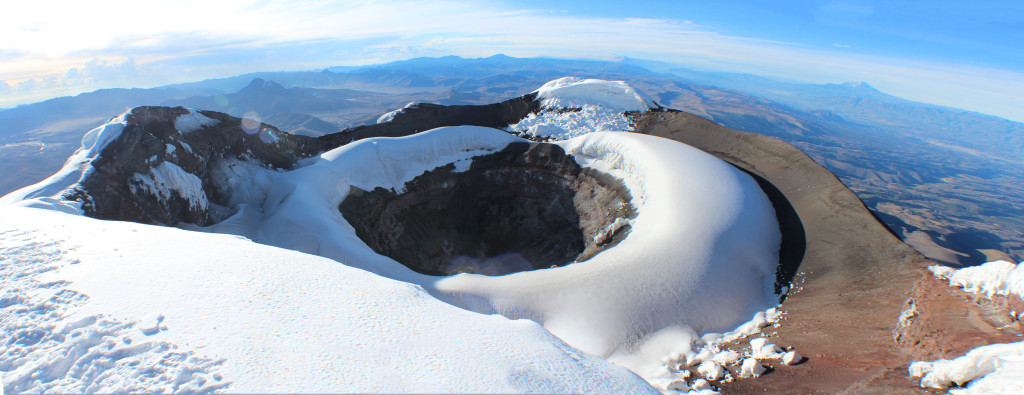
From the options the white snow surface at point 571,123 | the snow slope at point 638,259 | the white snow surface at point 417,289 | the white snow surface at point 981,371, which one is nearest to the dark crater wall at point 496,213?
the white snow surface at point 417,289

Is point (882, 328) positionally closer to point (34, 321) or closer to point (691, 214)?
point (691, 214)

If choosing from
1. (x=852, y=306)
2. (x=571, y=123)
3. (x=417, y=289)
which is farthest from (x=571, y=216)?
(x=417, y=289)

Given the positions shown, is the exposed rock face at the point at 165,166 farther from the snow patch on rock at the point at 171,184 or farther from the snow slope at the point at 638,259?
the snow slope at the point at 638,259

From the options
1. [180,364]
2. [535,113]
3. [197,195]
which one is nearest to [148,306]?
[180,364]

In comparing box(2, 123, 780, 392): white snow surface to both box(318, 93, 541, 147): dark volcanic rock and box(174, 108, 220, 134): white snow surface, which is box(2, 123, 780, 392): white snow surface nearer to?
box(174, 108, 220, 134): white snow surface

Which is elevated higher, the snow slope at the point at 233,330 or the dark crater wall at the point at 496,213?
the snow slope at the point at 233,330
